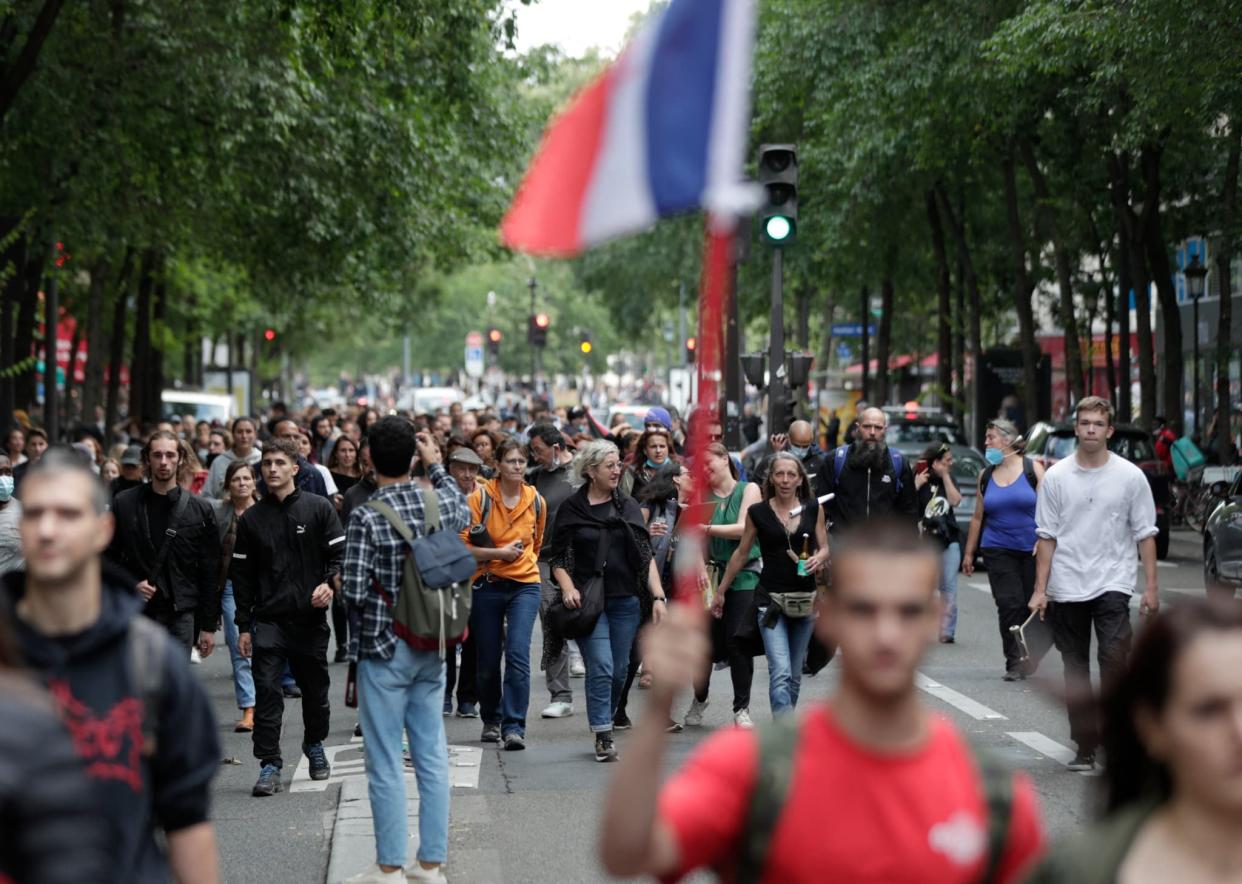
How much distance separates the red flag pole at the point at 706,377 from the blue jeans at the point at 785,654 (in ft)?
22.6

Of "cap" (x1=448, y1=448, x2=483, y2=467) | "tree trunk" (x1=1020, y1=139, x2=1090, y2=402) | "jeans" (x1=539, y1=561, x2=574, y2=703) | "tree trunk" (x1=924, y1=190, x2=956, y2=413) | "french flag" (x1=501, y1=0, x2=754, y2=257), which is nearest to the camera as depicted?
"french flag" (x1=501, y1=0, x2=754, y2=257)

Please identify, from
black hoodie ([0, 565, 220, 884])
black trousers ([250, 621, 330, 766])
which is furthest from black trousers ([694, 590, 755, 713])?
black hoodie ([0, 565, 220, 884])

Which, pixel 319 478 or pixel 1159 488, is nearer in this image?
pixel 319 478

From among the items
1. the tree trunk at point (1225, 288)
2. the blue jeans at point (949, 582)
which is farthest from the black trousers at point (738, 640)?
the tree trunk at point (1225, 288)

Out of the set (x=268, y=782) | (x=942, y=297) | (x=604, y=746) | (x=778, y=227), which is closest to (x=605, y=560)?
(x=604, y=746)

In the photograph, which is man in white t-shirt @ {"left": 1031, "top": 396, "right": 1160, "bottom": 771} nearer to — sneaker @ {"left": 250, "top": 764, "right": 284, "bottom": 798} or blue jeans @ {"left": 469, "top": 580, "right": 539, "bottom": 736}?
blue jeans @ {"left": 469, "top": 580, "right": 539, "bottom": 736}

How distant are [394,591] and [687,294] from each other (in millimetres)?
54671

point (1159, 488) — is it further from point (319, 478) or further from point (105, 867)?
point (105, 867)

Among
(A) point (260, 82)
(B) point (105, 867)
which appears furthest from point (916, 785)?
(A) point (260, 82)

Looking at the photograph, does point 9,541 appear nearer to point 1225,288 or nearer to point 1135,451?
point 1135,451

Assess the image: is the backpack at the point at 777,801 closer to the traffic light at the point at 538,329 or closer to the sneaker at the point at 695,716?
the sneaker at the point at 695,716

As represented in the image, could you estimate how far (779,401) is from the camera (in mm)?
20969

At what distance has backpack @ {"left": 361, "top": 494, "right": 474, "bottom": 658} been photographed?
7.58m

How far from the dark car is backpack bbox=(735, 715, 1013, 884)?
70.3ft
